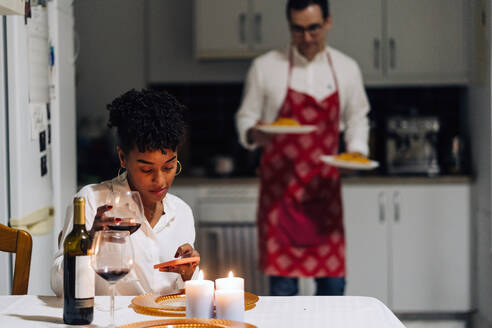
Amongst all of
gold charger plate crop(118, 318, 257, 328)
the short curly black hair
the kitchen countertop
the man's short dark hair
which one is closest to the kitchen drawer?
the kitchen countertop

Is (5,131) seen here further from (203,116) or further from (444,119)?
(444,119)

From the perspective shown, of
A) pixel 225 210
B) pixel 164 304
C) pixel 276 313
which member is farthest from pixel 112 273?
pixel 225 210

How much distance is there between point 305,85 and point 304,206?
0.54 meters

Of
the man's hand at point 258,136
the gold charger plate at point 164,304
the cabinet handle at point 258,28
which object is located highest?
the cabinet handle at point 258,28

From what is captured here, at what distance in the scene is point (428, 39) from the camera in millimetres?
3945

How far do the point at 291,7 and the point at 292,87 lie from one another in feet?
1.18

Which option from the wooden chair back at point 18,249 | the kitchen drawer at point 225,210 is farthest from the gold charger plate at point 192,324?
the kitchen drawer at point 225,210

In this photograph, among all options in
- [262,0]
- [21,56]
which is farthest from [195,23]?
[21,56]

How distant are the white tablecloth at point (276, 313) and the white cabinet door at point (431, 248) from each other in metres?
2.30

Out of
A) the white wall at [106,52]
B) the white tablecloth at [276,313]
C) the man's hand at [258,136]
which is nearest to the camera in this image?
the white tablecloth at [276,313]

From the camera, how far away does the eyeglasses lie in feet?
9.88

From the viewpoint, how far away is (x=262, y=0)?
12.9 feet

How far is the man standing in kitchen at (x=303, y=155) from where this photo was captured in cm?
318

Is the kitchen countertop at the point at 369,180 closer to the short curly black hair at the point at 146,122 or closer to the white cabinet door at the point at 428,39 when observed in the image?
the white cabinet door at the point at 428,39
